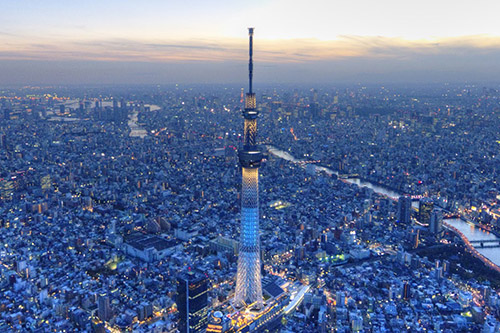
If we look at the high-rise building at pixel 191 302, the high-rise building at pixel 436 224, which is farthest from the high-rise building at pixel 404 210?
the high-rise building at pixel 191 302

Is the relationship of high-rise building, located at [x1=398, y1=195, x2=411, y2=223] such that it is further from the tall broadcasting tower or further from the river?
the tall broadcasting tower

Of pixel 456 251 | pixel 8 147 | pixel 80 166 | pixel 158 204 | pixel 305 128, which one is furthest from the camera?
pixel 305 128

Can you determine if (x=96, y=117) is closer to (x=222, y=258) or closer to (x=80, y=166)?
(x=80, y=166)

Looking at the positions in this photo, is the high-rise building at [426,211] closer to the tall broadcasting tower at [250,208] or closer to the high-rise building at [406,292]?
the high-rise building at [406,292]

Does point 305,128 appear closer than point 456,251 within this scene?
No

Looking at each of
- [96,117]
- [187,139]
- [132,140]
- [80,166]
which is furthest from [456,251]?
[96,117]
